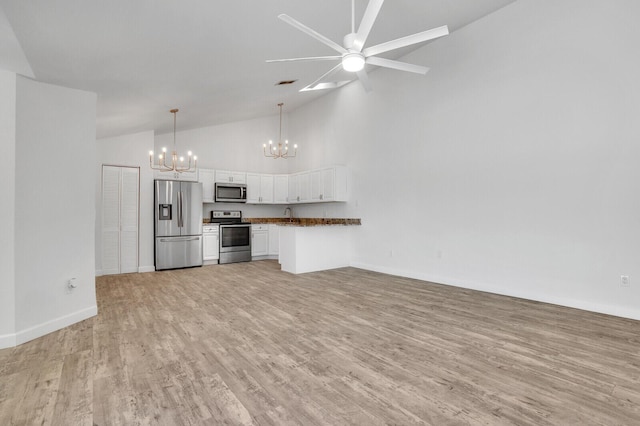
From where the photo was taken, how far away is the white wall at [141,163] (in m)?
6.11

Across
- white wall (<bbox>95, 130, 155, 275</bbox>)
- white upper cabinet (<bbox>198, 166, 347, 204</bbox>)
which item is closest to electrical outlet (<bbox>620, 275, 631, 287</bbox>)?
white upper cabinet (<bbox>198, 166, 347, 204</bbox>)

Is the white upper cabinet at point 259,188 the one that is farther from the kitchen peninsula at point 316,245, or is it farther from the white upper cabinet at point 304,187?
the kitchen peninsula at point 316,245

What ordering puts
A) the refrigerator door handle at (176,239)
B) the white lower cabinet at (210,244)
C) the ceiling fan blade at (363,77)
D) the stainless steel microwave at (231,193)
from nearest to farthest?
the ceiling fan blade at (363,77) → the refrigerator door handle at (176,239) → the white lower cabinet at (210,244) → the stainless steel microwave at (231,193)

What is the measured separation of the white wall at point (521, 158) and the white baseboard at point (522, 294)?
16 mm

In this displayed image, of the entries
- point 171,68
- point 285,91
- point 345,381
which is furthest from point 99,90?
point 345,381

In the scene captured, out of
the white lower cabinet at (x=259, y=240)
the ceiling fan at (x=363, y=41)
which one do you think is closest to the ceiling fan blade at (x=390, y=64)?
the ceiling fan at (x=363, y=41)

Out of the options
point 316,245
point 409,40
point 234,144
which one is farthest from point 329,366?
point 234,144

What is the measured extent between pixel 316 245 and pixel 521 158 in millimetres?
3658

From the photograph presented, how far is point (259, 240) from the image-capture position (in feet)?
26.2

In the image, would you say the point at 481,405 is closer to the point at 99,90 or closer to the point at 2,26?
the point at 2,26

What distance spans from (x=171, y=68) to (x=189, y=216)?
12.3 feet

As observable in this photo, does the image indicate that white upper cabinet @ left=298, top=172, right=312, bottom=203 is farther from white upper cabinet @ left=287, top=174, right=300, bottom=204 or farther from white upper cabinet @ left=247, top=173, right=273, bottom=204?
white upper cabinet @ left=247, top=173, right=273, bottom=204

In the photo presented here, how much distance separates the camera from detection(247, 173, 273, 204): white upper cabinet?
8117mm

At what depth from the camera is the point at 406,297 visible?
14.2ft
